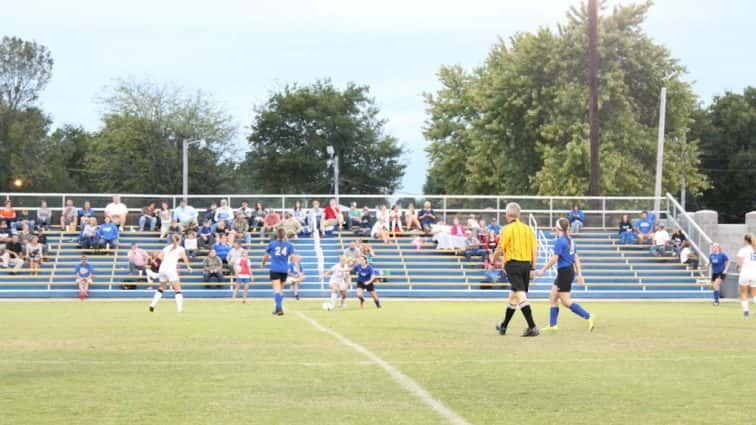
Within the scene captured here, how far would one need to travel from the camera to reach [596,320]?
20438mm

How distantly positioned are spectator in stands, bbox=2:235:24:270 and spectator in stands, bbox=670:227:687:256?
2291 centimetres

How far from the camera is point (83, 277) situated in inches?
1358

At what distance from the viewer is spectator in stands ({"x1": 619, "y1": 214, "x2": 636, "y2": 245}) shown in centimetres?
4053

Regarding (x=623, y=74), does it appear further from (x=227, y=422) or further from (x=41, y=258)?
(x=227, y=422)

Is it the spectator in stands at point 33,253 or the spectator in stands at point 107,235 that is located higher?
the spectator in stands at point 107,235

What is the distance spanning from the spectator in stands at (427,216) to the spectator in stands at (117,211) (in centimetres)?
1080

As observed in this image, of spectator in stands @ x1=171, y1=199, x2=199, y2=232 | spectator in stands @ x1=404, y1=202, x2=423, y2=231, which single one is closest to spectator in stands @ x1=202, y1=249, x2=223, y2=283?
spectator in stands @ x1=171, y1=199, x2=199, y2=232

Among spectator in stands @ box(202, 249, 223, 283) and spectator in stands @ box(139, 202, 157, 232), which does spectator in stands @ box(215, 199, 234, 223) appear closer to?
spectator in stands @ box(139, 202, 157, 232)

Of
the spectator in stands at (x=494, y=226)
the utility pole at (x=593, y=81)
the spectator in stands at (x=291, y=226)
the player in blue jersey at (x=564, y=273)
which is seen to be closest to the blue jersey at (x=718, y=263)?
the spectator in stands at (x=494, y=226)

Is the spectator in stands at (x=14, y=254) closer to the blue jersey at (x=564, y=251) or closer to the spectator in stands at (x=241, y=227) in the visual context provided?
the spectator in stands at (x=241, y=227)

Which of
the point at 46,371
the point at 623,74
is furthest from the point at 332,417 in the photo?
the point at 623,74

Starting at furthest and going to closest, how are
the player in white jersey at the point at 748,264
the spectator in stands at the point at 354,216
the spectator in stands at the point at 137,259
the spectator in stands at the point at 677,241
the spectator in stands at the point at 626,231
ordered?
the spectator in stands at the point at 626,231
the spectator in stands at the point at 354,216
the spectator in stands at the point at 677,241
the spectator in stands at the point at 137,259
the player in white jersey at the point at 748,264

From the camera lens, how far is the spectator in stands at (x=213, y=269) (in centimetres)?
3547

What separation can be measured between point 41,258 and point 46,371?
26.8 m
